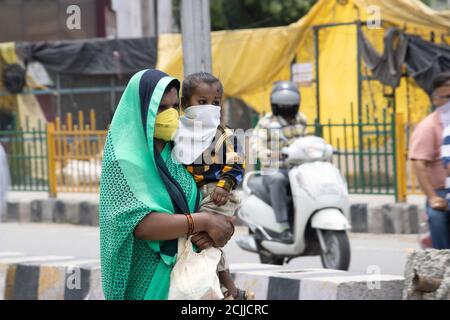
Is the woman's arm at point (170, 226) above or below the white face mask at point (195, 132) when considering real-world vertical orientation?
below

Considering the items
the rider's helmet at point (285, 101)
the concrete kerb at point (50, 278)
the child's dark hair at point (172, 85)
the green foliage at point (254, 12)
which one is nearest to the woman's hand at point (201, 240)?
the child's dark hair at point (172, 85)

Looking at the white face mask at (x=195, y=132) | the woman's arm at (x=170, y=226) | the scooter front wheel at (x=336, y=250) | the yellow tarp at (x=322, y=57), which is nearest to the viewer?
the woman's arm at (x=170, y=226)

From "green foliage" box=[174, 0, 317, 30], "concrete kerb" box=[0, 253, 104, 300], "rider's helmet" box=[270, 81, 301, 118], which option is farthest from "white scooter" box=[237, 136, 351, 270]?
"green foliage" box=[174, 0, 317, 30]

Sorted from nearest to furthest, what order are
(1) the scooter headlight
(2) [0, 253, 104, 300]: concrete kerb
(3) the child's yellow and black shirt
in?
(3) the child's yellow and black shirt, (2) [0, 253, 104, 300]: concrete kerb, (1) the scooter headlight

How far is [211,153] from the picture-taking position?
3498 millimetres

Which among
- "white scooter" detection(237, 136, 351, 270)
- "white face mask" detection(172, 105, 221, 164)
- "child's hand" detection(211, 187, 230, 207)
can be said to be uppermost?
"white face mask" detection(172, 105, 221, 164)

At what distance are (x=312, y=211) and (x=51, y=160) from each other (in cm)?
706

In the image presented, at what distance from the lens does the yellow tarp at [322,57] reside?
13.9 metres

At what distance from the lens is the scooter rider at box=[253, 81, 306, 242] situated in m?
7.71

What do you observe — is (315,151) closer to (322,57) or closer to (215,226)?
(215,226)

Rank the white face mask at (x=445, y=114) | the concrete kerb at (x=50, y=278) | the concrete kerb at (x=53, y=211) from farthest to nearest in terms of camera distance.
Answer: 1. the concrete kerb at (x=53, y=211)
2. the concrete kerb at (x=50, y=278)
3. the white face mask at (x=445, y=114)

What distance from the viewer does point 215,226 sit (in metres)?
3.33

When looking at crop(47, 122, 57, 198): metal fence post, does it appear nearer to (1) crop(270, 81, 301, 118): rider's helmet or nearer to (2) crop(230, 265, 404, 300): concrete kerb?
(1) crop(270, 81, 301, 118): rider's helmet

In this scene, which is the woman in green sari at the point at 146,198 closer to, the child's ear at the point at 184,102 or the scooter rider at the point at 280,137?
the child's ear at the point at 184,102
